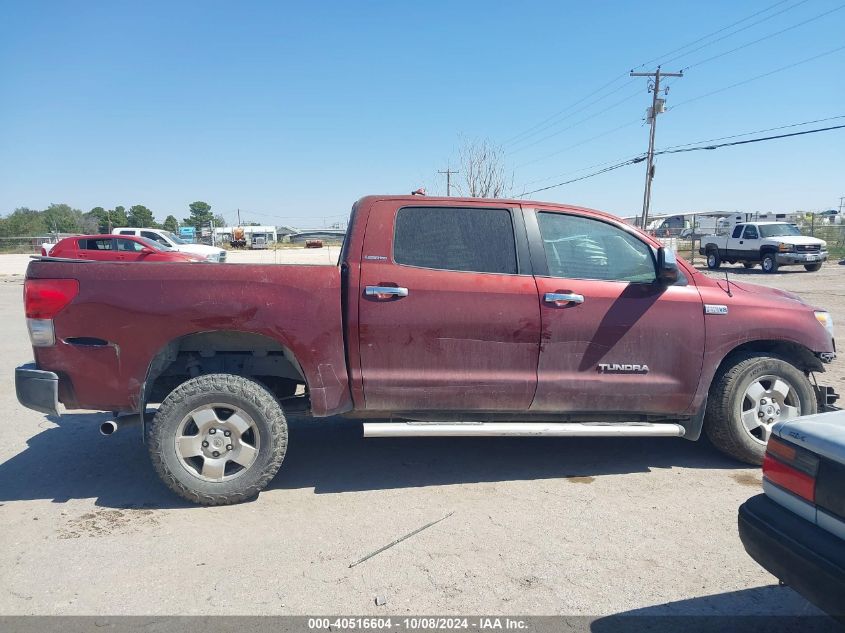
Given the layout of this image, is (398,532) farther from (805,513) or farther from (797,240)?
(797,240)

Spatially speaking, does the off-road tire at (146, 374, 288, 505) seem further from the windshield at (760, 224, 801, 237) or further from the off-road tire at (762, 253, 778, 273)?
the windshield at (760, 224, 801, 237)

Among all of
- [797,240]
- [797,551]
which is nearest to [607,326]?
[797,551]

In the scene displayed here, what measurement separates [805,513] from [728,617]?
0.74m

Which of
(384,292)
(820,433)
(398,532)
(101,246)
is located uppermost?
(101,246)

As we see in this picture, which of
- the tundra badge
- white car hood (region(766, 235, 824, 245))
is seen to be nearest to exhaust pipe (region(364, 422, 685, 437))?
the tundra badge

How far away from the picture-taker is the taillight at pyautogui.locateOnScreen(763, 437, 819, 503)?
7.59ft

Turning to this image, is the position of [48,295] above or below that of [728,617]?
above

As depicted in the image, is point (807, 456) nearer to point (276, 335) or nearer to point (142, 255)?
point (276, 335)

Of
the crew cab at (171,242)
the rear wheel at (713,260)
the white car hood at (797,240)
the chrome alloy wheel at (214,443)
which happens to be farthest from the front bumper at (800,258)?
the chrome alloy wheel at (214,443)

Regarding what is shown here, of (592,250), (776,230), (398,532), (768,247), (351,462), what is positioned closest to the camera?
(398,532)

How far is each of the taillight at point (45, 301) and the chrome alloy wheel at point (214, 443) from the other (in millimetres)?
1039

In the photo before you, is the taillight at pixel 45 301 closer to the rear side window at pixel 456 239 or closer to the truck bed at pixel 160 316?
the truck bed at pixel 160 316

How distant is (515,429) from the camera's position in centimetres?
401

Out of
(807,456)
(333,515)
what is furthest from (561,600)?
(333,515)
